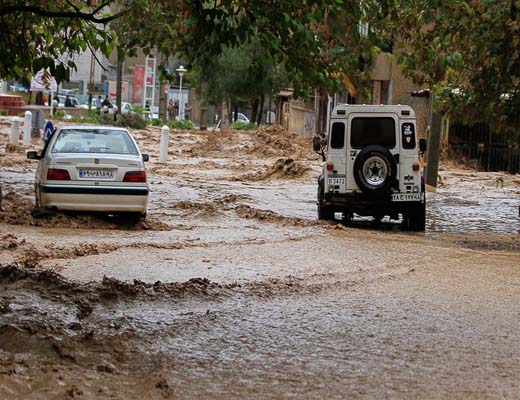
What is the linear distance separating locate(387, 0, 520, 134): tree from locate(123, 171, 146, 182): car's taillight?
4.37 meters

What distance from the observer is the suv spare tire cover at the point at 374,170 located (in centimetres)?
1894

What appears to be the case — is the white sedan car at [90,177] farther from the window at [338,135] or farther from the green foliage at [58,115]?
the green foliage at [58,115]

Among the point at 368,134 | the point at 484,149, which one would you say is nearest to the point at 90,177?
the point at 368,134

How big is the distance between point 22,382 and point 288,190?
75.4 ft

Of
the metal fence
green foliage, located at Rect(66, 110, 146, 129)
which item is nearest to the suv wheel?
the metal fence

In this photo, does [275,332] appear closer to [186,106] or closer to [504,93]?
[504,93]


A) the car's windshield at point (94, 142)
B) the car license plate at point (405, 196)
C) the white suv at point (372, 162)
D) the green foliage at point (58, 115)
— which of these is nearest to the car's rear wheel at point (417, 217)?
the white suv at point (372, 162)

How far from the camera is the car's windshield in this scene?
56.2 feet

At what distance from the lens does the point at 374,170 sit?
1909cm

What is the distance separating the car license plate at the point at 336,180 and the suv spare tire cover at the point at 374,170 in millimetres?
389

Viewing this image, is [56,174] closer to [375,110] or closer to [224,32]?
[375,110]

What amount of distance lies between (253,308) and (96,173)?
6791 mm

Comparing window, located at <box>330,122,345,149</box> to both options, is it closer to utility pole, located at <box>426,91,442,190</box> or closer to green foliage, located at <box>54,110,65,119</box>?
utility pole, located at <box>426,91,442,190</box>

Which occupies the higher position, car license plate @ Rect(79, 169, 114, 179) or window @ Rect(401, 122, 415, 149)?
window @ Rect(401, 122, 415, 149)
